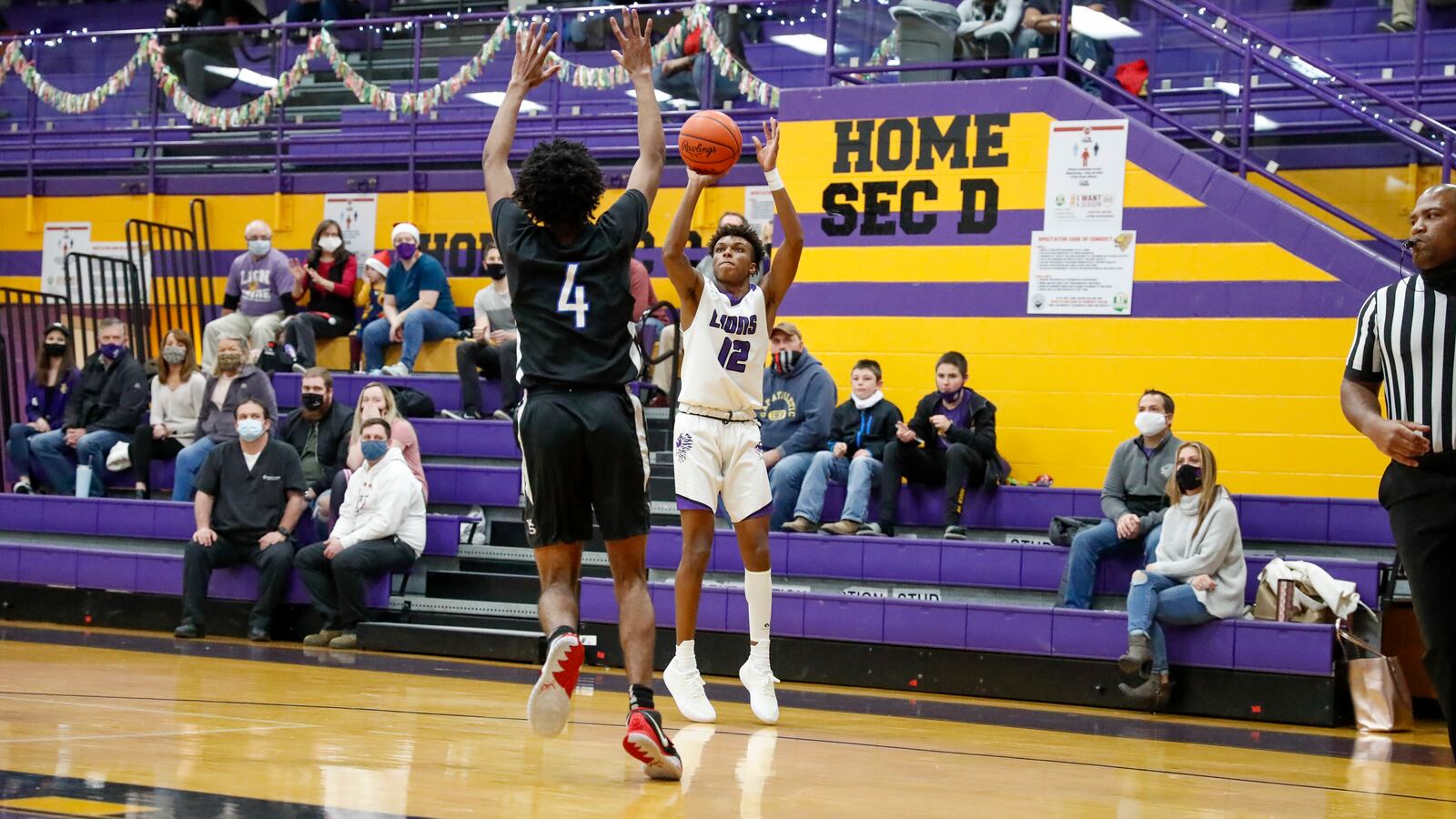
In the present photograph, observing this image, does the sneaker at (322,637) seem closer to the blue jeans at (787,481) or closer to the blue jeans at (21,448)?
the blue jeans at (787,481)

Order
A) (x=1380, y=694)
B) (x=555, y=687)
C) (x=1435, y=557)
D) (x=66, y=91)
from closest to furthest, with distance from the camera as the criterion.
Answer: (x=1435, y=557), (x=555, y=687), (x=1380, y=694), (x=66, y=91)

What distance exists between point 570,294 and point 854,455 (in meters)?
5.44

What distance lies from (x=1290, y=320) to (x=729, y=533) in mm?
3708

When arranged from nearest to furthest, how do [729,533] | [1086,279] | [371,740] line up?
[371,740]
[729,533]
[1086,279]

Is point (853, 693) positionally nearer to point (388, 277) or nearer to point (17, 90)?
point (388, 277)

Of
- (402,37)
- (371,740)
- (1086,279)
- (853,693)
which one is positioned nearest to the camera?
(371,740)

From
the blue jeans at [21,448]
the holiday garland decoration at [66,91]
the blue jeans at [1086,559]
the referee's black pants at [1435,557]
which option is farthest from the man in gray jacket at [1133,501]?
the holiday garland decoration at [66,91]

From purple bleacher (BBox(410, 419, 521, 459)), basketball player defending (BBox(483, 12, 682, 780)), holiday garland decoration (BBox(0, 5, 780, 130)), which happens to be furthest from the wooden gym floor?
holiday garland decoration (BBox(0, 5, 780, 130))

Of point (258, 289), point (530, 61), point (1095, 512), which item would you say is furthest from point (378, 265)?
point (530, 61)

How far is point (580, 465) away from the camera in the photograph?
16.1ft

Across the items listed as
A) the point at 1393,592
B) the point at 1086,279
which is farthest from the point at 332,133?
the point at 1393,592

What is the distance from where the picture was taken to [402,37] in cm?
1424

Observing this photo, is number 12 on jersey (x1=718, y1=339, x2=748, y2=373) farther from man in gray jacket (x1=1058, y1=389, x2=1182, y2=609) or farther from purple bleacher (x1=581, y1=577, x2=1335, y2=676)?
man in gray jacket (x1=1058, y1=389, x2=1182, y2=609)

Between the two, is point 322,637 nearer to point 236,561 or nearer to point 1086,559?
point 236,561
